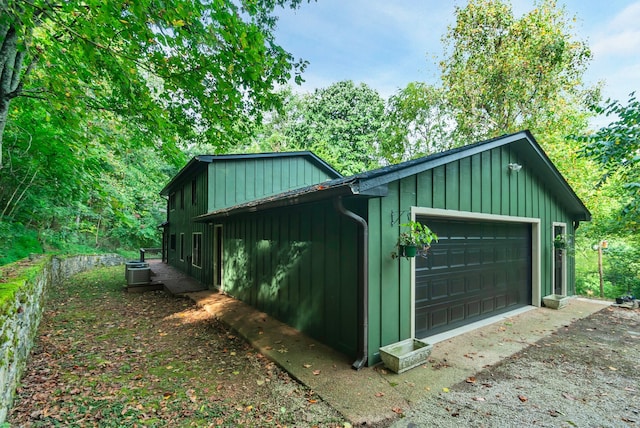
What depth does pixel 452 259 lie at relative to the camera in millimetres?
5191

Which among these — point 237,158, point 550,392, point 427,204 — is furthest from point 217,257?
point 550,392

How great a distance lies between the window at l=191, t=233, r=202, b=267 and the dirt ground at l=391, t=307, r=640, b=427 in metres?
9.16

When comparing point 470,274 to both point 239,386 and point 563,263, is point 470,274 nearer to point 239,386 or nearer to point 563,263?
point 563,263

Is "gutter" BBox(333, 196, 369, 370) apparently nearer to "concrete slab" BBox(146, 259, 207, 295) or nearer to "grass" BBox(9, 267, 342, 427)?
"grass" BBox(9, 267, 342, 427)

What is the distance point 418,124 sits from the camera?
56.9 ft

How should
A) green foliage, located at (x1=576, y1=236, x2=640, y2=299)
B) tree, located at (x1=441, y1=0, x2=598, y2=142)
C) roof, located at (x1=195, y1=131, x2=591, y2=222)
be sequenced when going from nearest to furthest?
roof, located at (x1=195, y1=131, x2=591, y2=222) < green foliage, located at (x1=576, y1=236, x2=640, y2=299) < tree, located at (x1=441, y1=0, x2=598, y2=142)

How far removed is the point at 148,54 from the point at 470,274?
651 centimetres

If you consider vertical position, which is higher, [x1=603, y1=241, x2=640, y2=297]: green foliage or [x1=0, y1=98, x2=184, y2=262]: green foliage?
[x1=0, y1=98, x2=184, y2=262]: green foliage

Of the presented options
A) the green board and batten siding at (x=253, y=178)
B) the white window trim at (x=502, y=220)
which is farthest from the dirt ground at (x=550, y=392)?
→ the green board and batten siding at (x=253, y=178)

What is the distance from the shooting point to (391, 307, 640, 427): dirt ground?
8.90 ft

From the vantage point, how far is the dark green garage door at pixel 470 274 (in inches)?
189

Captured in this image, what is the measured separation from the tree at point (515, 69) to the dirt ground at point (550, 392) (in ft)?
38.9

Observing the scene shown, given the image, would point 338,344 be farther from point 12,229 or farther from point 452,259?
point 12,229

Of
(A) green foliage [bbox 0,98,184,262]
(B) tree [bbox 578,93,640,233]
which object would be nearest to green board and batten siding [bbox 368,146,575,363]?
(B) tree [bbox 578,93,640,233]
